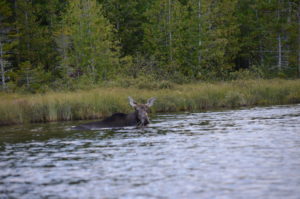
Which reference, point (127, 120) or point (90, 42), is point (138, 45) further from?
point (127, 120)

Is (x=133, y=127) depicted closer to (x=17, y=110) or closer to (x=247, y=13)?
(x=17, y=110)

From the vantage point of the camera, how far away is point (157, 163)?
10.7 meters

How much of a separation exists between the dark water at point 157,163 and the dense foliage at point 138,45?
27.1 metres

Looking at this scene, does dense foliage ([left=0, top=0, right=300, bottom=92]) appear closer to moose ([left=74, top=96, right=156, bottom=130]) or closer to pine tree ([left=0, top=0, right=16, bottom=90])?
pine tree ([left=0, top=0, right=16, bottom=90])

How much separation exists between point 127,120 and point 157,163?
7.72m

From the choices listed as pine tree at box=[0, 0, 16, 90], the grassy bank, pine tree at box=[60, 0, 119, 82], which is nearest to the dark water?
the grassy bank

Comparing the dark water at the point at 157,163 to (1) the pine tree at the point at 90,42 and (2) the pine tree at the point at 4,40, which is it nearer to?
(1) the pine tree at the point at 90,42

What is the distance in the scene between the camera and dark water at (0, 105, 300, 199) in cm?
836

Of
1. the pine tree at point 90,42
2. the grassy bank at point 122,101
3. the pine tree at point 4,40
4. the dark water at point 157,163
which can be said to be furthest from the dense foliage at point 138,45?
the dark water at point 157,163

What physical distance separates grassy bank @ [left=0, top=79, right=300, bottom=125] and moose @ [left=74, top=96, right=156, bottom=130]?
20.6ft

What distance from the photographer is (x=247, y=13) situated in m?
62.1

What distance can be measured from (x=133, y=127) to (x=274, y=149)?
752cm

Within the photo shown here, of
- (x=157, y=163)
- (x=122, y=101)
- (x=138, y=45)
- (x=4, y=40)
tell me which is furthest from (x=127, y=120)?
(x=138, y=45)

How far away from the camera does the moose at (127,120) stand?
58.3ft
